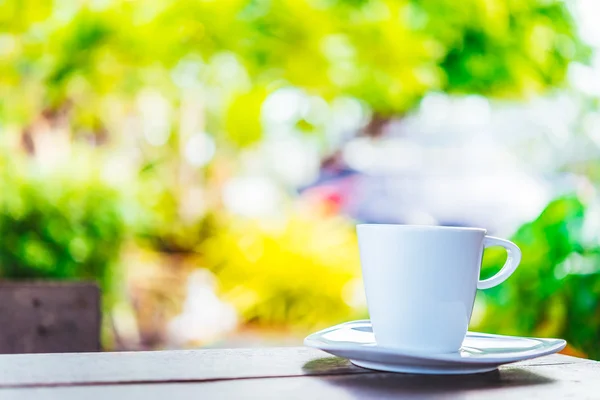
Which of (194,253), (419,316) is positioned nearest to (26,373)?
(419,316)

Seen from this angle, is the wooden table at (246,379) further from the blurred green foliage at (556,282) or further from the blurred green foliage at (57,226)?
the blurred green foliage at (57,226)

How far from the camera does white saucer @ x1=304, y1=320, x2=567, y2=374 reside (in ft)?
1.94

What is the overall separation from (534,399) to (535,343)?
0.15 metres

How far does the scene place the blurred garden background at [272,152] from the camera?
2150mm

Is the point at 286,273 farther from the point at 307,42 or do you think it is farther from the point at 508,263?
the point at 508,263

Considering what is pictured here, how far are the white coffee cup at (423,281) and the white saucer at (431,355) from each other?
2 centimetres

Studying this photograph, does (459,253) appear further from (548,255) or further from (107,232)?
(107,232)

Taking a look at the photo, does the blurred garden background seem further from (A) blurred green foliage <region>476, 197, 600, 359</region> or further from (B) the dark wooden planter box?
(B) the dark wooden planter box

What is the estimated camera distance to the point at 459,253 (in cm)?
61

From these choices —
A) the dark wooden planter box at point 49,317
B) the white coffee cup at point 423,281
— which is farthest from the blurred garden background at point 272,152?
the white coffee cup at point 423,281

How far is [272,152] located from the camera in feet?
17.9

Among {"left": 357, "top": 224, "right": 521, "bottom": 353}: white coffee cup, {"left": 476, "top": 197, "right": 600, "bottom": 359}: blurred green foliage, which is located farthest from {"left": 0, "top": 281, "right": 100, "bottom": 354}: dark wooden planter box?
{"left": 476, "top": 197, "right": 600, "bottom": 359}: blurred green foliage

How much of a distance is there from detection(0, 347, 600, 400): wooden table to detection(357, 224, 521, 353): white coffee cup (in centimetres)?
4

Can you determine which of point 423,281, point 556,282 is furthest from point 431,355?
point 556,282
